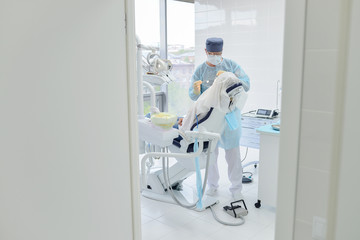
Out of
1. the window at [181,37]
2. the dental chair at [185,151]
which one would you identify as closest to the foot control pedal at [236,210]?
the dental chair at [185,151]

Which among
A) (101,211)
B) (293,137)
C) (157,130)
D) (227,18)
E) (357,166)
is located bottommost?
(101,211)

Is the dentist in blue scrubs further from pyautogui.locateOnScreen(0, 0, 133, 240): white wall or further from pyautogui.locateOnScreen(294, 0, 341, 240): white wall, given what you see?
pyautogui.locateOnScreen(294, 0, 341, 240): white wall

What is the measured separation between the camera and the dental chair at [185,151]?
2.58m

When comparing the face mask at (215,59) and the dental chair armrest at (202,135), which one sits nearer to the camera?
the dental chair armrest at (202,135)

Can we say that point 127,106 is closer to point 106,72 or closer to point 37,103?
point 106,72

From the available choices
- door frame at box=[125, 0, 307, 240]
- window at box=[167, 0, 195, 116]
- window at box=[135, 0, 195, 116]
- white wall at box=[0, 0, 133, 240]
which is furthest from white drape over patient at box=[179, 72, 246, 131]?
window at box=[167, 0, 195, 116]

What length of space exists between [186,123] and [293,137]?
1.76 meters

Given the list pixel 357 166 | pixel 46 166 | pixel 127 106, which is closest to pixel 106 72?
pixel 127 106

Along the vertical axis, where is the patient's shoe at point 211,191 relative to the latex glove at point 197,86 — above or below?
below

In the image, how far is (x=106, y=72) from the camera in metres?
1.53

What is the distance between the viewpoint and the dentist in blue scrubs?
3.18 m

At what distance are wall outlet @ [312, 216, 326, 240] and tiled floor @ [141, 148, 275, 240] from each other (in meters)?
1.50

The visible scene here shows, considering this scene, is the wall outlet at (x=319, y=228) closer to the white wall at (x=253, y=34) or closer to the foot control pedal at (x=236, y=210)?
the foot control pedal at (x=236, y=210)

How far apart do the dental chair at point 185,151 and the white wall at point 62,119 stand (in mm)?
929
